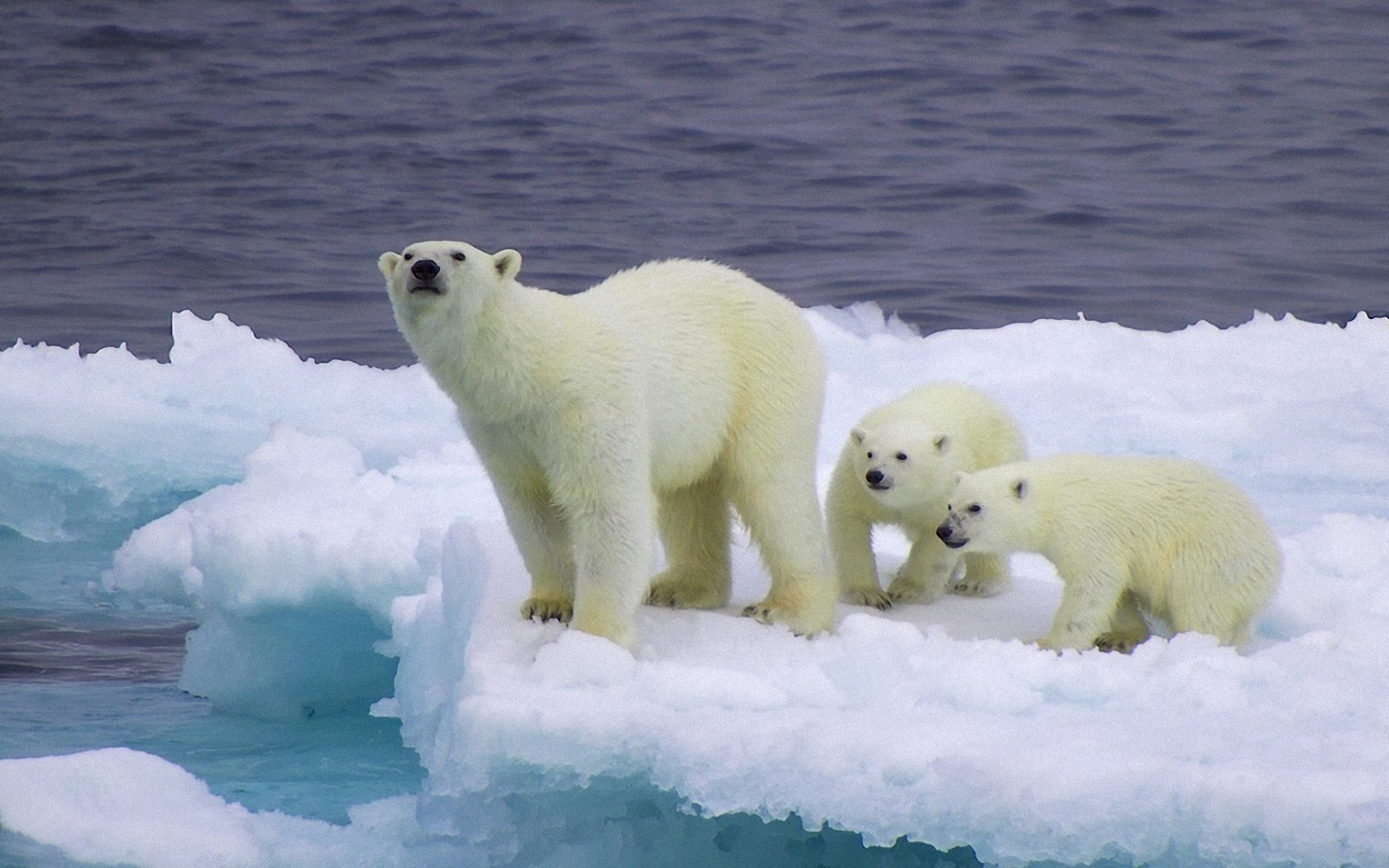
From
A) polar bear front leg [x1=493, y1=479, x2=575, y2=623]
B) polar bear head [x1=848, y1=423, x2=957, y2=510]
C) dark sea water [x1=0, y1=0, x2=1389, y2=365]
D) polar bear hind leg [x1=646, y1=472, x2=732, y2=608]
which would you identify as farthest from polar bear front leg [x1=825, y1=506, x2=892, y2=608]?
dark sea water [x1=0, y1=0, x2=1389, y2=365]

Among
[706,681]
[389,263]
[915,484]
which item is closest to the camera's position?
[706,681]

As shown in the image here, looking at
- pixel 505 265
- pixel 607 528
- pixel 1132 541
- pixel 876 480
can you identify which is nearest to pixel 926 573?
pixel 876 480

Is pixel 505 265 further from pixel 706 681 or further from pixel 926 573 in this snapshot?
pixel 926 573

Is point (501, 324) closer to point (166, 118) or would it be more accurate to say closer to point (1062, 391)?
point (1062, 391)

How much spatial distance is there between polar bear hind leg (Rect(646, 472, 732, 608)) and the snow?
10.9 inches

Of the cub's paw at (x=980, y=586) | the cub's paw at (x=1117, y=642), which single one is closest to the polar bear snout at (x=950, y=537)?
the cub's paw at (x=1117, y=642)

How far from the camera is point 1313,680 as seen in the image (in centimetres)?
407

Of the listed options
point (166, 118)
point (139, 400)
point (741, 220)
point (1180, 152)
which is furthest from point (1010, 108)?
point (139, 400)

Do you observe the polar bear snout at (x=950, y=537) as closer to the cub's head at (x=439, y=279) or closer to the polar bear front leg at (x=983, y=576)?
the polar bear front leg at (x=983, y=576)

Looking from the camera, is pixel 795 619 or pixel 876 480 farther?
pixel 876 480

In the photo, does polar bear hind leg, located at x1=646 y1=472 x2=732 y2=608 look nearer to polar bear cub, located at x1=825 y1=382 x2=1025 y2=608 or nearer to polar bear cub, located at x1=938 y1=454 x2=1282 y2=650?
polar bear cub, located at x1=825 y1=382 x2=1025 y2=608

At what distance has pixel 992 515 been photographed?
472 cm

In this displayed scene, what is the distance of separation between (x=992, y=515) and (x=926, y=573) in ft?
1.78

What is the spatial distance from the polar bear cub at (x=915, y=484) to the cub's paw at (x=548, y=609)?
1006mm
